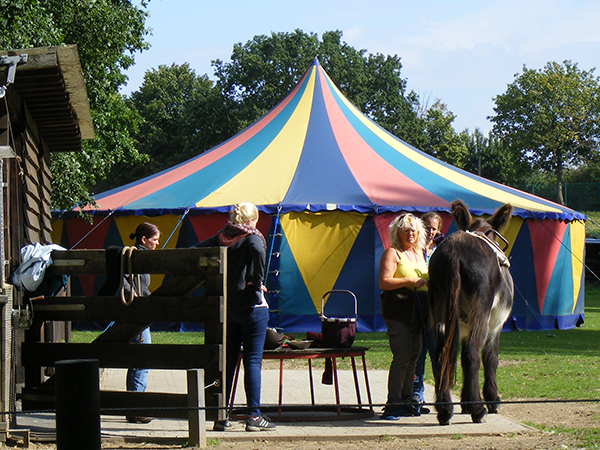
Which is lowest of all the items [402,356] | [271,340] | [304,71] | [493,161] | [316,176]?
[402,356]

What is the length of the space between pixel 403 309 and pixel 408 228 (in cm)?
65

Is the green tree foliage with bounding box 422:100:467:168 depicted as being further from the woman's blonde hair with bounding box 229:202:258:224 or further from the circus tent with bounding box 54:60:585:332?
the woman's blonde hair with bounding box 229:202:258:224

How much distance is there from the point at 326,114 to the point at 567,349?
23.9ft

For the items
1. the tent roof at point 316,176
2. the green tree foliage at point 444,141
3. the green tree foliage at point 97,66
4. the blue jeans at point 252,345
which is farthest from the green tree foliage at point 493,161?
the blue jeans at point 252,345

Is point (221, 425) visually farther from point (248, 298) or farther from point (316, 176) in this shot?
point (316, 176)

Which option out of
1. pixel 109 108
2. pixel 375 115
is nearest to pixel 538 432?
pixel 109 108

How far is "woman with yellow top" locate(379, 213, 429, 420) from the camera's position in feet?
18.8

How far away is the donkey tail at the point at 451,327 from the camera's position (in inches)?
203

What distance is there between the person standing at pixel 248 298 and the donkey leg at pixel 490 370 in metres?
1.65

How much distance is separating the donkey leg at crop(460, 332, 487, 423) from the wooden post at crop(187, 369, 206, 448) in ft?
6.23

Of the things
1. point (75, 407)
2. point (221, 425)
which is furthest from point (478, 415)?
point (75, 407)

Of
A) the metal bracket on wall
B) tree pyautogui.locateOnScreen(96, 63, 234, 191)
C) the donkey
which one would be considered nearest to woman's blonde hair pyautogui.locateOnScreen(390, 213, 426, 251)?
the donkey

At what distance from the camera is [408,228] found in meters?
5.83

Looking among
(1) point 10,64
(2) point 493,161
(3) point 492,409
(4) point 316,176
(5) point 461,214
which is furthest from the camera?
(2) point 493,161
